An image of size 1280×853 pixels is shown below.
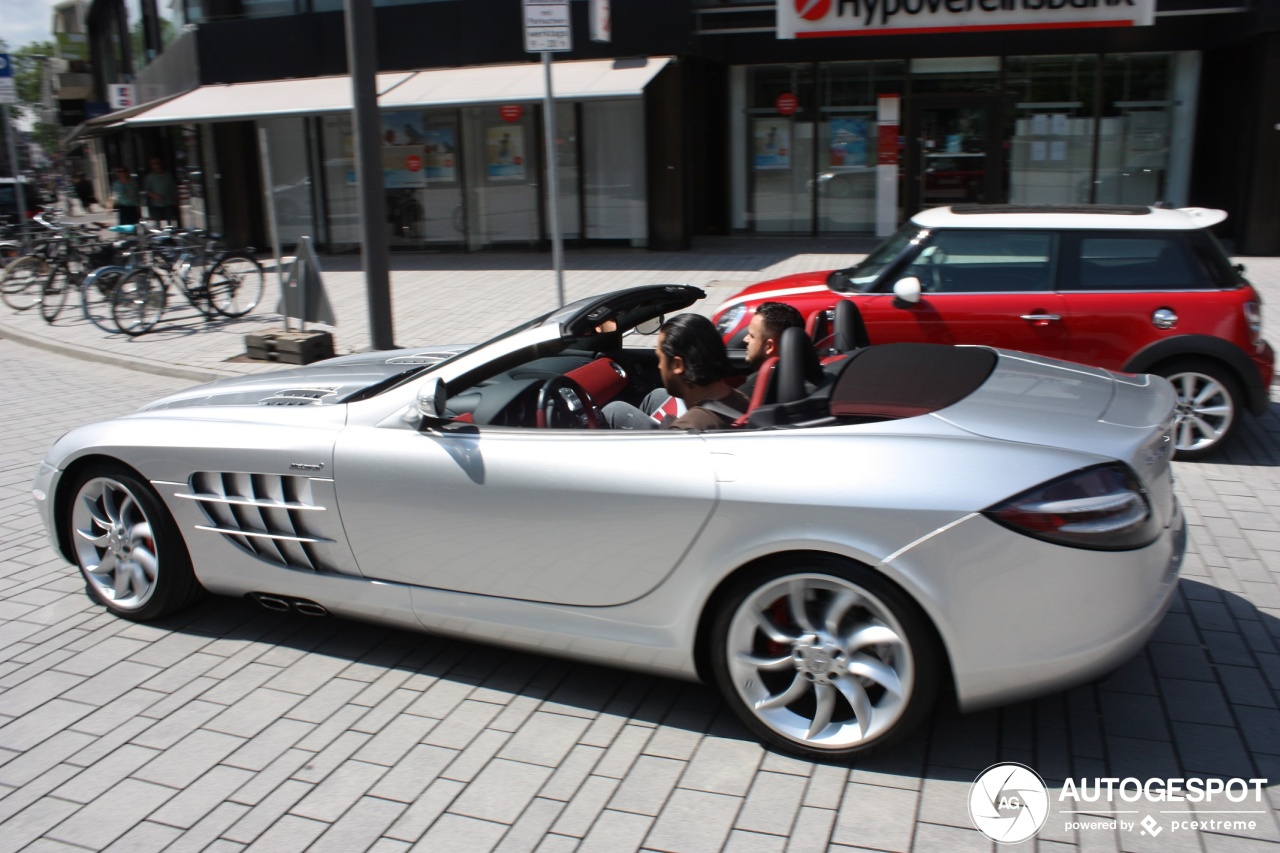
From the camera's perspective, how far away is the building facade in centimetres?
1628

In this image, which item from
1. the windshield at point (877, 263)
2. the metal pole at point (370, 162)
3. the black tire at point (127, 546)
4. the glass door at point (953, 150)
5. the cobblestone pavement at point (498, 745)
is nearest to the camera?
the cobblestone pavement at point (498, 745)

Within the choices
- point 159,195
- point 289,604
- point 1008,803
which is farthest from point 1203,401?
point 159,195

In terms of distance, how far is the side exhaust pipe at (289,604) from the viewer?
416 centimetres

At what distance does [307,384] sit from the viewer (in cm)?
474

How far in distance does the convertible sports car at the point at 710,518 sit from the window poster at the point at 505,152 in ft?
49.4

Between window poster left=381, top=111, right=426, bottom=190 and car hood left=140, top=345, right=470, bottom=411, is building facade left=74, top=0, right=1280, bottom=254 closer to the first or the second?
window poster left=381, top=111, right=426, bottom=190

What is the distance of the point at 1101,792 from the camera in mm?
3145

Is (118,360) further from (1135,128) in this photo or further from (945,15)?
(1135,128)

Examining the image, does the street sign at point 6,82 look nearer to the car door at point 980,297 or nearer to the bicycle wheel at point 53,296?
the bicycle wheel at point 53,296

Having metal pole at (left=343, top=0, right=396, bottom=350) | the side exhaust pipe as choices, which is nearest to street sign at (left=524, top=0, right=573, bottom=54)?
metal pole at (left=343, top=0, right=396, bottom=350)

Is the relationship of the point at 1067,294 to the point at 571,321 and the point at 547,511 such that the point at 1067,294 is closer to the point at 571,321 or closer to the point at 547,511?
the point at 571,321

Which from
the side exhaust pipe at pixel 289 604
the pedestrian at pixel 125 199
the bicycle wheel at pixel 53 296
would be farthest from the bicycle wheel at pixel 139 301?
the side exhaust pipe at pixel 289 604

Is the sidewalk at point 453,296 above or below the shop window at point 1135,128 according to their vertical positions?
below

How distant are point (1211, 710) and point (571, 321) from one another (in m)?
2.58
